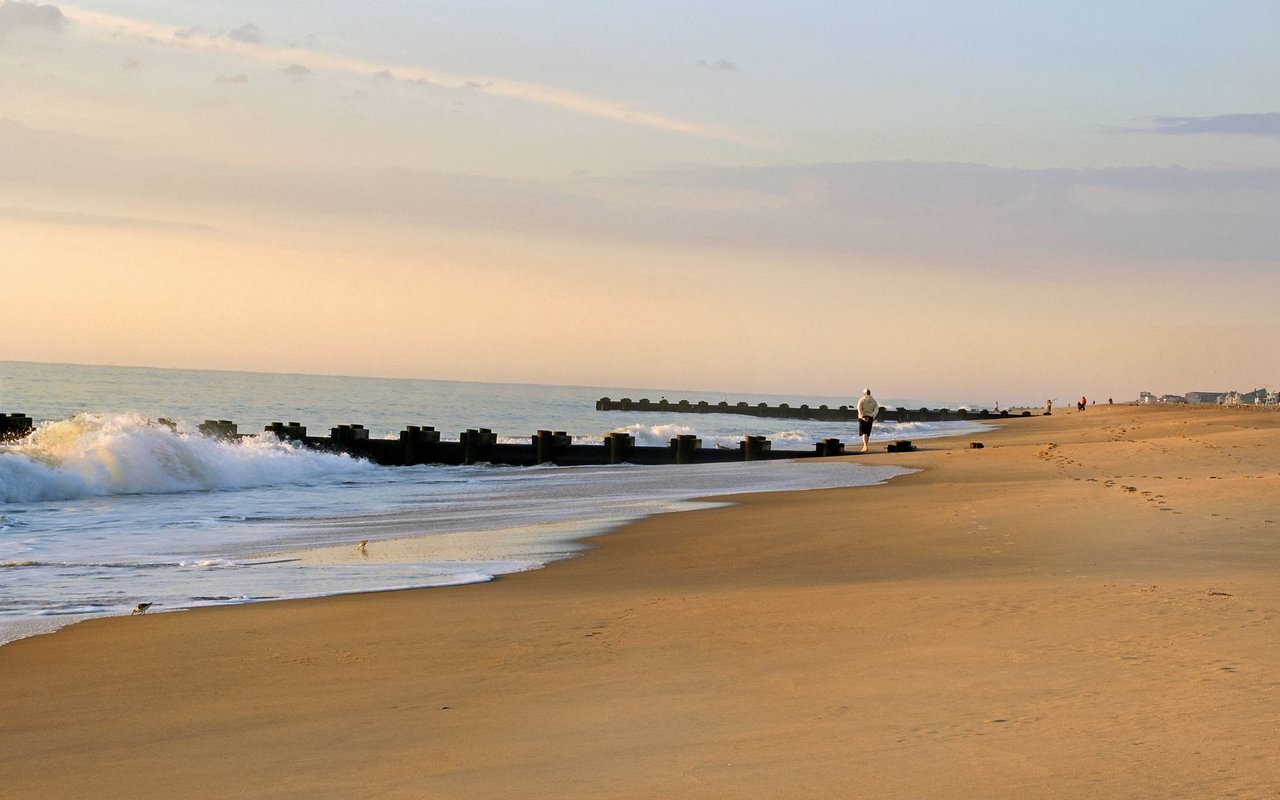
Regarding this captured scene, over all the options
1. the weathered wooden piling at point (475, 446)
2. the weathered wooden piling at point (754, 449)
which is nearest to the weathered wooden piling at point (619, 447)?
the weathered wooden piling at point (475, 446)

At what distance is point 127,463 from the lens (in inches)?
911

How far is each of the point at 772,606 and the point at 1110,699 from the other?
3091 mm

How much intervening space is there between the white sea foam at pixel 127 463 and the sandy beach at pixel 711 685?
13995 mm

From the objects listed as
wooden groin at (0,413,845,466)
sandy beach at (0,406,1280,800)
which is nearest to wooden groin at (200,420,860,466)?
wooden groin at (0,413,845,466)

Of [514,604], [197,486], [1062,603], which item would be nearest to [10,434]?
[197,486]

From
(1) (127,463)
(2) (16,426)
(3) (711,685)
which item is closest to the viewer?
(3) (711,685)

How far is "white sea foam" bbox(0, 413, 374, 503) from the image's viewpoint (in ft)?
69.5

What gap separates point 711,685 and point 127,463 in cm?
1975

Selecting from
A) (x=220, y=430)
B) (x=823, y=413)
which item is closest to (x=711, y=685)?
(x=220, y=430)

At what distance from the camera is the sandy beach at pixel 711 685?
4418mm

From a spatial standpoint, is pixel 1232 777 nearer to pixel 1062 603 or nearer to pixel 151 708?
pixel 1062 603

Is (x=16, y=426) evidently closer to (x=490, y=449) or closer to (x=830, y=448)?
(x=490, y=449)

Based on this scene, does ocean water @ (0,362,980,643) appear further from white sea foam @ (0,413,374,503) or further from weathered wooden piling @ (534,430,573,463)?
weathered wooden piling @ (534,430,573,463)

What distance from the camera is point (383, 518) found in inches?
655
